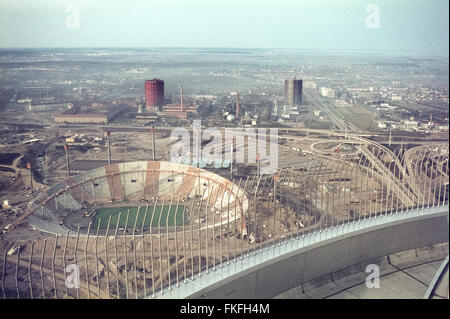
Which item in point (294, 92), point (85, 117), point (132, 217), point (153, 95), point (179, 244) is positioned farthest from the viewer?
point (153, 95)

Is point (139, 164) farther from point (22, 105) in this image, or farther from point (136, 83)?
point (136, 83)

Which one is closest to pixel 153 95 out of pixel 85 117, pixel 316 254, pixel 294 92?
pixel 85 117

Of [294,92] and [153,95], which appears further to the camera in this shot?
[153,95]

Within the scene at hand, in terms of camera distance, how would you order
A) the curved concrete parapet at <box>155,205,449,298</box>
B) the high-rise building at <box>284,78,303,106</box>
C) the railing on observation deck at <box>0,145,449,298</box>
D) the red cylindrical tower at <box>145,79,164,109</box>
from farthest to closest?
1. the red cylindrical tower at <box>145,79,164,109</box>
2. the high-rise building at <box>284,78,303,106</box>
3. the railing on observation deck at <box>0,145,449,298</box>
4. the curved concrete parapet at <box>155,205,449,298</box>

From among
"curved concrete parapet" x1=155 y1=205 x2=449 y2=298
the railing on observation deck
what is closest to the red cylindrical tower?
the railing on observation deck

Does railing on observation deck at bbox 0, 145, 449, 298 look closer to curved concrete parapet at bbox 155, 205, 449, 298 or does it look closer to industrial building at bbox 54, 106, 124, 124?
curved concrete parapet at bbox 155, 205, 449, 298

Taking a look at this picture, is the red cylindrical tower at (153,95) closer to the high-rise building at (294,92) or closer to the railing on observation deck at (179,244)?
the high-rise building at (294,92)

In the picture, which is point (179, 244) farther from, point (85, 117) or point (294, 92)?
point (294, 92)
